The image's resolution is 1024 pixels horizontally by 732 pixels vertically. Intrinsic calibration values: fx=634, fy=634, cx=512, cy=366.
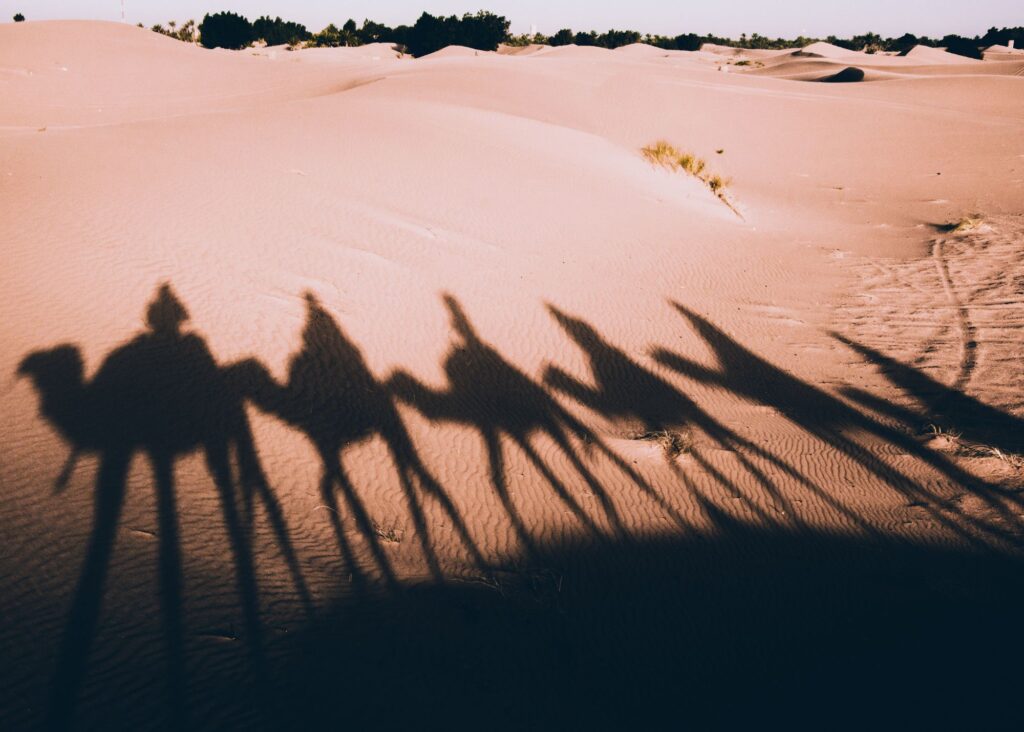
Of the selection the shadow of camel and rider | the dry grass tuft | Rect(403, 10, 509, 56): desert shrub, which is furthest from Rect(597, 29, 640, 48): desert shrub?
the shadow of camel and rider

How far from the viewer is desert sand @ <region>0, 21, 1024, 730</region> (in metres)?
3.29

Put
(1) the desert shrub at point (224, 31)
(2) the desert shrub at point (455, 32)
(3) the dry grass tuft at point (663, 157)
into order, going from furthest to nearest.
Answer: (1) the desert shrub at point (224, 31) < (2) the desert shrub at point (455, 32) < (3) the dry grass tuft at point (663, 157)

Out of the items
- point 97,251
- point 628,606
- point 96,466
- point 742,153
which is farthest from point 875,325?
point 742,153

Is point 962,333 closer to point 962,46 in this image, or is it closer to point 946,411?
point 946,411

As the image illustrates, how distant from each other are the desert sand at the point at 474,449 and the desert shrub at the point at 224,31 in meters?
59.2

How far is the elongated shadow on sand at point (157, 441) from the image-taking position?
3.17 metres

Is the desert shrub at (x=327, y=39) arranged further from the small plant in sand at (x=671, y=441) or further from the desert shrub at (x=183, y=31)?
the small plant in sand at (x=671, y=441)

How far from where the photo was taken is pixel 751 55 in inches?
2707

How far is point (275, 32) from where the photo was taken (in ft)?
221

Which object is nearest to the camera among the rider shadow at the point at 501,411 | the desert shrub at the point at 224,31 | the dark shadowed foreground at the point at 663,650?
the dark shadowed foreground at the point at 663,650

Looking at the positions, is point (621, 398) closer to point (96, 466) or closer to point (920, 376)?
point (920, 376)

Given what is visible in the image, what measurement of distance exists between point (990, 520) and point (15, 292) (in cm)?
871

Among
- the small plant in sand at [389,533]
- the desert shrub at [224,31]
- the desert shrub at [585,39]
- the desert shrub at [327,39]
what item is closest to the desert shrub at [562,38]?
the desert shrub at [585,39]

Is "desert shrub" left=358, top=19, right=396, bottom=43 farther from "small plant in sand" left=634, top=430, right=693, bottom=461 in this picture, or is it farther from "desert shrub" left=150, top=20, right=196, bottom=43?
"small plant in sand" left=634, top=430, right=693, bottom=461
